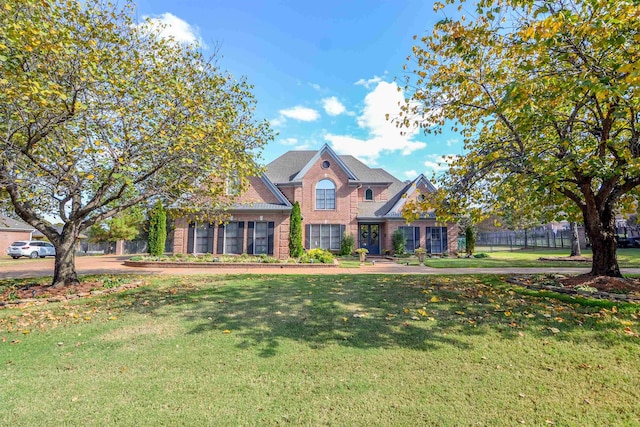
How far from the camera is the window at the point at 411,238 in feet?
79.5

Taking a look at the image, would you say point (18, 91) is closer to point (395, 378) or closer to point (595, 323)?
point (395, 378)

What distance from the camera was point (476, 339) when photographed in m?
4.74

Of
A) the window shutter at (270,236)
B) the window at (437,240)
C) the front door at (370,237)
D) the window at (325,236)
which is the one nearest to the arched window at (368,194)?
the front door at (370,237)

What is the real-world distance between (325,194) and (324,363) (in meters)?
20.5

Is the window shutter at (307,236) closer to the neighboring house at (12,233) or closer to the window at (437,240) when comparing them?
the window at (437,240)

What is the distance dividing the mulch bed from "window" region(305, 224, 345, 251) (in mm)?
15134

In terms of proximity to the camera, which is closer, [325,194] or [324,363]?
[324,363]

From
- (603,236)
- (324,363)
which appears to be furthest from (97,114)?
(603,236)

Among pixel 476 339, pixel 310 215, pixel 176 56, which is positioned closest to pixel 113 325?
pixel 476 339

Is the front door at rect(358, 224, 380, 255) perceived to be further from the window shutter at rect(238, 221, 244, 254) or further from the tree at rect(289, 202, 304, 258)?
the window shutter at rect(238, 221, 244, 254)

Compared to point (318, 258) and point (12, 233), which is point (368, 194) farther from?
point (12, 233)

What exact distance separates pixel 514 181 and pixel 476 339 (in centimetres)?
358

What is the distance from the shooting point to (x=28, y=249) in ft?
88.6

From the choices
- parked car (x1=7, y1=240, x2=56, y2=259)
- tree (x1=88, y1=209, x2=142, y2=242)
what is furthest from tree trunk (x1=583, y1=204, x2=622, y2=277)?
parked car (x1=7, y1=240, x2=56, y2=259)
